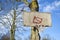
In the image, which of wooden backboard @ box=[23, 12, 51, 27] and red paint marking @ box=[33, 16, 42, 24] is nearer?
wooden backboard @ box=[23, 12, 51, 27]

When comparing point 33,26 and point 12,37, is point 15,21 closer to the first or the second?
point 12,37

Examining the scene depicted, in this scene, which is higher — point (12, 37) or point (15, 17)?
point (15, 17)

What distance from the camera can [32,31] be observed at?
555 inches

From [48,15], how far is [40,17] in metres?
0.54

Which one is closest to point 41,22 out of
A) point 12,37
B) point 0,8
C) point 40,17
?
point 40,17

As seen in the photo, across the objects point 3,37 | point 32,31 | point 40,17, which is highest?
point 40,17

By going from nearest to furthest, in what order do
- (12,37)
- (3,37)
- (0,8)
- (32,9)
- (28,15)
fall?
1. (28,15)
2. (32,9)
3. (12,37)
4. (0,8)
5. (3,37)

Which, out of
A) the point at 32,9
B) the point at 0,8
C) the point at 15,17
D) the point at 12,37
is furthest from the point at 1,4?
the point at 32,9

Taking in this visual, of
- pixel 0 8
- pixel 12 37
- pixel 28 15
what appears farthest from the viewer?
pixel 0 8

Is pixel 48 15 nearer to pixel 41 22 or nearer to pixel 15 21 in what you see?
pixel 41 22

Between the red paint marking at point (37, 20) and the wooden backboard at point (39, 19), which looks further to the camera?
the red paint marking at point (37, 20)

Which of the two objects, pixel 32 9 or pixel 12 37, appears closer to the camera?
pixel 32 9

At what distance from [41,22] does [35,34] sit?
3.08 ft

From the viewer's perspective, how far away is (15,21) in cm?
2022
